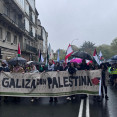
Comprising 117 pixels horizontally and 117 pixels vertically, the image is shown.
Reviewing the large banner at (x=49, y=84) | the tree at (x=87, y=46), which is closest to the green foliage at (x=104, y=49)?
the tree at (x=87, y=46)

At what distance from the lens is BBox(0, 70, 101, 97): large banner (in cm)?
848

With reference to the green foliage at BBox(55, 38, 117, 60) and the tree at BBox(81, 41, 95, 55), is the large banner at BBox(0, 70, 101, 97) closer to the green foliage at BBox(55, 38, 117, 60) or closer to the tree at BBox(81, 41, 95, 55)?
the green foliage at BBox(55, 38, 117, 60)

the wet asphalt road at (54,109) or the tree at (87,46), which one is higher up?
the tree at (87,46)

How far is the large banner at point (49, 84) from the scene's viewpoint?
8.48m

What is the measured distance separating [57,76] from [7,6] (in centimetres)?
1822

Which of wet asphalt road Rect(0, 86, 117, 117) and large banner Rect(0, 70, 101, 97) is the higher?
large banner Rect(0, 70, 101, 97)

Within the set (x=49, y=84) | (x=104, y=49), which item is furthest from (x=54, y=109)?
(x=104, y=49)

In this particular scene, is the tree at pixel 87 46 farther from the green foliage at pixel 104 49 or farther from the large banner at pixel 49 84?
the large banner at pixel 49 84

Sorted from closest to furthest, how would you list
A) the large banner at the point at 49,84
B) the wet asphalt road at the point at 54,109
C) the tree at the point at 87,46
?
the wet asphalt road at the point at 54,109 → the large banner at the point at 49,84 → the tree at the point at 87,46

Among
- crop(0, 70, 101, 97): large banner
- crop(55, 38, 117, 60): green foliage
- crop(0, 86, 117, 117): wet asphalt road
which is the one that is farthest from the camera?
crop(55, 38, 117, 60): green foliage

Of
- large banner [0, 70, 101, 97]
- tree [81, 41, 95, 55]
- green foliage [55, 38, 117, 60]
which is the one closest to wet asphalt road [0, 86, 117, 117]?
large banner [0, 70, 101, 97]

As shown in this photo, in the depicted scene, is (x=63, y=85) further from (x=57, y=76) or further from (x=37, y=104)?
(x=37, y=104)

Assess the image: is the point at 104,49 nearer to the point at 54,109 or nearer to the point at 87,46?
the point at 87,46

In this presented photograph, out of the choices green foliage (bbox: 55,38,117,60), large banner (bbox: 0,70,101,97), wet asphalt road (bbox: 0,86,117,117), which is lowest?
wet asphalt road (bbox: 0,86,117,117)
